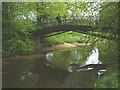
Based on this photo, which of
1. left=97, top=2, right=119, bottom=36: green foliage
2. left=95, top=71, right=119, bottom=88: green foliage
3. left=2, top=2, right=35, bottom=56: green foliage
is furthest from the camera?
left=2, top=2, right=35, bottom=56: green foliage

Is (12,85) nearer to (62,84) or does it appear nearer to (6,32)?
(62,84)

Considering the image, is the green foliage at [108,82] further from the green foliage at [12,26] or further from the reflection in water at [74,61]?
the green foliage at [12,26]

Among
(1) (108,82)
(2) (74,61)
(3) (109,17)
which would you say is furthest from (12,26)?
(1) (108,82)

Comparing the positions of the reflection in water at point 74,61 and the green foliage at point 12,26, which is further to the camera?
the green foliage at point 12,26

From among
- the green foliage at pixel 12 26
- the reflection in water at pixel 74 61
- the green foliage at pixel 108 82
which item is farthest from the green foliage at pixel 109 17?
the green foliage at pixel 12 26

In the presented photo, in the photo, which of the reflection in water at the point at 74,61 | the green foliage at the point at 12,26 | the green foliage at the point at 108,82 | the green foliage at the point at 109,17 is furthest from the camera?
the green foliage at the point at 12,26

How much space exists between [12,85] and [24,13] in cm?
591

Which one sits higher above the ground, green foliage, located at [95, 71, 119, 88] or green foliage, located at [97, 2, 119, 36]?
green foliage, located at [97, 2, 119, 36]

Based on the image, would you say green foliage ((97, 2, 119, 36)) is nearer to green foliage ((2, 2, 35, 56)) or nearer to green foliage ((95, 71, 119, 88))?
green foliage ((95, 71, 119, 88))

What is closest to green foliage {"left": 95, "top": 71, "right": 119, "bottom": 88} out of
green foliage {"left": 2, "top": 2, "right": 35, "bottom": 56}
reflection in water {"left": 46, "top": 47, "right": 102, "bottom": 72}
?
reflection in water {"left": 46, "top": 47, "right": 102, "bottom": 72}

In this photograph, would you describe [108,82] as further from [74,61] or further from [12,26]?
[12,26]

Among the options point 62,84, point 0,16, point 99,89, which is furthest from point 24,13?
point 99,89

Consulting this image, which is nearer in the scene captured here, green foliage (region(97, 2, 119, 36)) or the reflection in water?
green foliage (region(97, 2, 119, 36))

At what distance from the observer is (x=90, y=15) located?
7.21m
